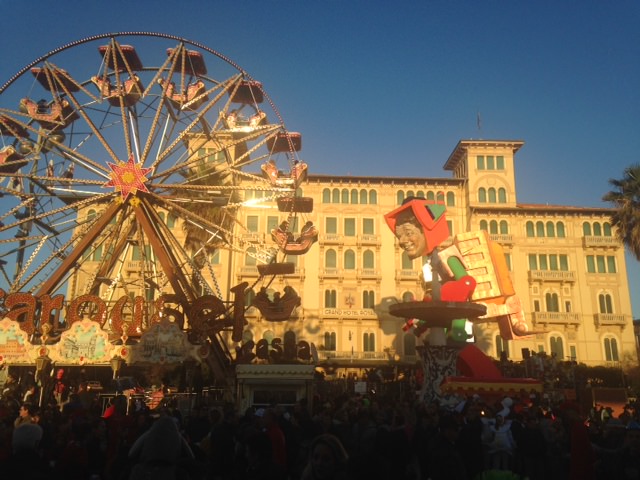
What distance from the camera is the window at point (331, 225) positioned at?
162 ft

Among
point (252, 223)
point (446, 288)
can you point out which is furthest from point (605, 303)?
point (252, 223)

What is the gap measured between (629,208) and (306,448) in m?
31.7

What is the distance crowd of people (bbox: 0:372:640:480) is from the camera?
16.4 feet

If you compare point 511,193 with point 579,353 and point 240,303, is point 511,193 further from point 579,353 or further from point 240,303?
point 240,303

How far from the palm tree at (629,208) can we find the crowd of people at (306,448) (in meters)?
24.2

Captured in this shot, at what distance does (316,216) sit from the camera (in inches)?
1944

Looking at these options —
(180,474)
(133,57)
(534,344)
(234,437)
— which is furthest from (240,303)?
(534,344)

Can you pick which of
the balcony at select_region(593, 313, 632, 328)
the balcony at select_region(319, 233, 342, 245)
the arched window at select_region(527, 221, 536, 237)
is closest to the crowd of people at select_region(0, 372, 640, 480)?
the balcony at select_region(319, 233, 342, 245)

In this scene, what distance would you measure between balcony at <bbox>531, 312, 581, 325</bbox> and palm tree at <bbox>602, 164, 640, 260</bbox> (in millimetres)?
13828

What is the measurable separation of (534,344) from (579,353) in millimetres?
3516

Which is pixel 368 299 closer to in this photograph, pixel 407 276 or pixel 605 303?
pixel 407 276

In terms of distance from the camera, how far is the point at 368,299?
156 feet

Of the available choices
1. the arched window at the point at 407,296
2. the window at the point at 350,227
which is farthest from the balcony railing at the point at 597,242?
the window at the point at 350,227

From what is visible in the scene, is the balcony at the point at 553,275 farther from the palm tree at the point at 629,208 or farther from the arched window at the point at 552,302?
the palm tree at the point at 629,208
